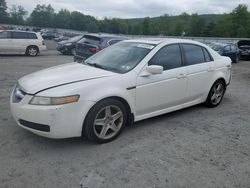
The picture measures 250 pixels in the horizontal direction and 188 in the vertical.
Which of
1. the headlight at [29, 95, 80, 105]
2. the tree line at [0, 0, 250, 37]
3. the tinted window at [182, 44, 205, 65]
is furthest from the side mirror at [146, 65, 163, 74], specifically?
the tree line at [0, 0, 250, 37]

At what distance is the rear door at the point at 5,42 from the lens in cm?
1614

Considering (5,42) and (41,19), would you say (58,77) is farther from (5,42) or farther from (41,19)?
(41,19)

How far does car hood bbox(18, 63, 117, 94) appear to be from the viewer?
3.96 metres

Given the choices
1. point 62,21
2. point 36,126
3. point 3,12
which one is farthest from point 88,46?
point 3,12

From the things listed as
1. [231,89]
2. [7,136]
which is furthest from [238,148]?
[231,89]

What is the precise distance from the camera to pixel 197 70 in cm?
553

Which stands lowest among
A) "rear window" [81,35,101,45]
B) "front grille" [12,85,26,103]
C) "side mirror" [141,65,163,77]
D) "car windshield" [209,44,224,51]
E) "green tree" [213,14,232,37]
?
"front grille" [12,85,26,103]

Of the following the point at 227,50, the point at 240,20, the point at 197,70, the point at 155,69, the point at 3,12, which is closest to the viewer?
the point at 155,69

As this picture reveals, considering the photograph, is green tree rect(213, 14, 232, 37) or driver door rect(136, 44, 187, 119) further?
green tree rect(213, 14, 232, 37)

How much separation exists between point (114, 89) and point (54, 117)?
0.96 m

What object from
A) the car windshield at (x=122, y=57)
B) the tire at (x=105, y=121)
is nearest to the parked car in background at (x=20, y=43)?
the car windshield at (x=122, y=57)

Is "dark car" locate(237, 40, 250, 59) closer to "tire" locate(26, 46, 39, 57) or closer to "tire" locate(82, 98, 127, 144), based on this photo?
"tire" locate(26, 46, 39, 57)

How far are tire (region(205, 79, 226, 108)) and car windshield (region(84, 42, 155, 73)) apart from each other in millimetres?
→ 1967

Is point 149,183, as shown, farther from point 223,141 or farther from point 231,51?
point 231,51
